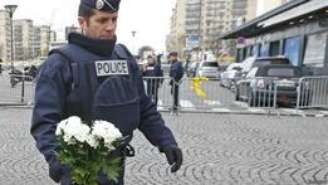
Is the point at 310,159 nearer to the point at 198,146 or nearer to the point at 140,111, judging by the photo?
the point at 198,146

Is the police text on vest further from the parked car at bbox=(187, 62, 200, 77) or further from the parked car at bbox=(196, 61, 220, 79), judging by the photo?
the parked car at bbox=(187, 62, 200, 77)

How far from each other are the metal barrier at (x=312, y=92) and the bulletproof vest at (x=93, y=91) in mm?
13051

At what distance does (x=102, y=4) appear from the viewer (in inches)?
101

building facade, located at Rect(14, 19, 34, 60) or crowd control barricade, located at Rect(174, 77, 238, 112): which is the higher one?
building facade, located at Rect(14, 19, 34, 60)

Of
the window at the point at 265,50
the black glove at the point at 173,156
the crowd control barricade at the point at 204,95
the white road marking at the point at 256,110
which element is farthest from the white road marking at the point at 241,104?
the window at the point at 265,50

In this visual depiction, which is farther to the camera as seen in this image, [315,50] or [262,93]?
[315,50]

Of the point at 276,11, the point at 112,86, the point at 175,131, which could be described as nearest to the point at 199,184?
the point at 112,86

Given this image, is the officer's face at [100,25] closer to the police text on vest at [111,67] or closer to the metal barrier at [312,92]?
the police text on vest at [111,67]

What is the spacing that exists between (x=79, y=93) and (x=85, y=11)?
0.41 meters

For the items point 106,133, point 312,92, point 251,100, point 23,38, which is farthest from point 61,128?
point 23,38

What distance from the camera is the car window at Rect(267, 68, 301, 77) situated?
17422mm

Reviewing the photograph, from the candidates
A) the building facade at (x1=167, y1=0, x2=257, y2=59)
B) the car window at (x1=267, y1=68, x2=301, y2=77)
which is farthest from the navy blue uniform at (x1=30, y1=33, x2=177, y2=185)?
the building facade at (x1=167, y1=0, x2=257, y2=59)

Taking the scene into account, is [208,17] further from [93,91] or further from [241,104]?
[93,91]

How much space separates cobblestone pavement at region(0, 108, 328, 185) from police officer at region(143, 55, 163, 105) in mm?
3016
